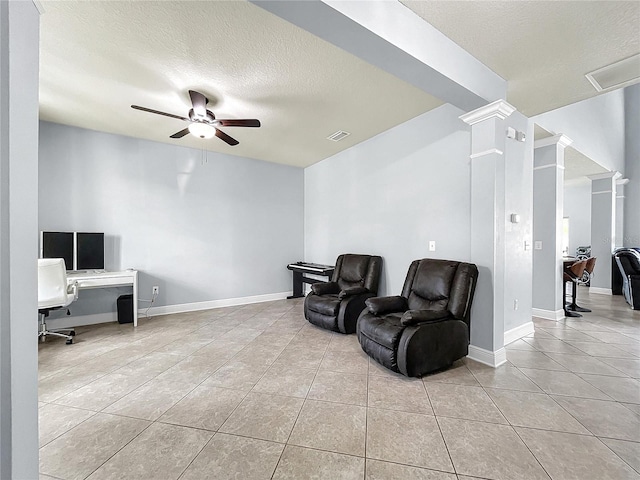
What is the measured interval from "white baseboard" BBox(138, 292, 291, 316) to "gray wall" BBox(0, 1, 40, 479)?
150 inches

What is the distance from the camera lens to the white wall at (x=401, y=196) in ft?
10.3

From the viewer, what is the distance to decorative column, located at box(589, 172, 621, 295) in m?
6.02

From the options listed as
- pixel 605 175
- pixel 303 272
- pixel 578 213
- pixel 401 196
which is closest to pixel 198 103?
pixel 401 196

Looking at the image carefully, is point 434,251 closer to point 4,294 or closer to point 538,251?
point 538,251

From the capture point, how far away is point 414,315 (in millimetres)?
2443

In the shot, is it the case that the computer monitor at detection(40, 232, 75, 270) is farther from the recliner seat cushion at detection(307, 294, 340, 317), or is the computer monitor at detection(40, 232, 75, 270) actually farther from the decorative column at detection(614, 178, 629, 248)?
the decorative column at detection(614, 178, 629, 248)

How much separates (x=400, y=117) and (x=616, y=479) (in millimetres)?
3583

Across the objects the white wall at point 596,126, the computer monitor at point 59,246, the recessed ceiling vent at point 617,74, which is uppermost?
the white wall at point 596,126

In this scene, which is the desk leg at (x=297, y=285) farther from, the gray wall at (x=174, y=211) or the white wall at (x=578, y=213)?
the white wall at (x=578, y=213)

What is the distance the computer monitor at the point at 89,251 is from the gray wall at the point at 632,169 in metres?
10.6

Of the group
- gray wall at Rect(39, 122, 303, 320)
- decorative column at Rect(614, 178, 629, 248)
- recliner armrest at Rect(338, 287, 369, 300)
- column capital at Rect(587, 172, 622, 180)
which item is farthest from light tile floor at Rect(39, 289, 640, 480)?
decorative column at Rect(614, 178, 629, 248)

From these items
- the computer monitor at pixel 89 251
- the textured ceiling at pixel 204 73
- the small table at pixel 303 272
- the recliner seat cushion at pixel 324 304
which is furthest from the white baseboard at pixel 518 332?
the computer monitor at pixel 89 251

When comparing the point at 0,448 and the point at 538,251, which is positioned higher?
the point at 538,251

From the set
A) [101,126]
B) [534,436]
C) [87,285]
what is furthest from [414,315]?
[101,126]
